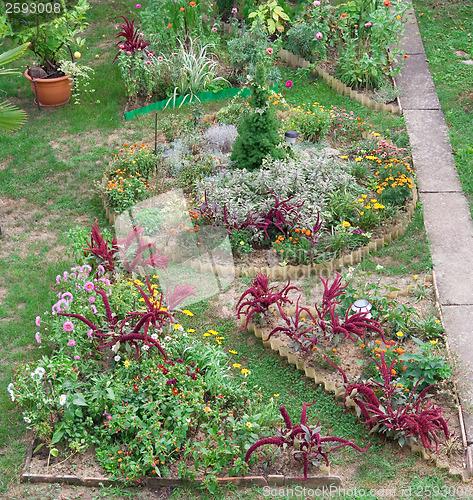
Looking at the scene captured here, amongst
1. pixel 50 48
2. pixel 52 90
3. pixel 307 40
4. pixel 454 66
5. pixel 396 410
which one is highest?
pixel 50 48

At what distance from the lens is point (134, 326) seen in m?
5.79

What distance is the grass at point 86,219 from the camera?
5.09 meters

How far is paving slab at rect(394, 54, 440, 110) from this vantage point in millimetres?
9648

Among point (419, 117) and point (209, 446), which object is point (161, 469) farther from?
point (419, 117)

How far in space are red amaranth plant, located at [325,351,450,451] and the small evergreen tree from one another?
10.1 feet

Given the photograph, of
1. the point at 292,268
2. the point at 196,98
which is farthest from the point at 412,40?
the point at 292,268

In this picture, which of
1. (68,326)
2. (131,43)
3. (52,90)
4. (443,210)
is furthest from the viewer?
(131,43)

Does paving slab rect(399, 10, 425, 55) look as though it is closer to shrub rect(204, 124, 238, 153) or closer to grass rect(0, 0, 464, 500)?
grass rect(0, 0, 464, 500)

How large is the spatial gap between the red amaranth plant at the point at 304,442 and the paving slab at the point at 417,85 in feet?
19.6

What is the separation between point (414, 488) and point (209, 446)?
5.00ft

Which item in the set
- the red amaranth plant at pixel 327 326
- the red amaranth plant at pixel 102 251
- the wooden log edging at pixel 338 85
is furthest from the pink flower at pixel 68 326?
the wooden log edging at pixel 338 85

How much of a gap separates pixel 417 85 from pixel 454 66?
2.81ft

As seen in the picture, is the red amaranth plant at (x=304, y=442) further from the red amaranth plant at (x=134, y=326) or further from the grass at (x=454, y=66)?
the grass at (x=454, y=66)

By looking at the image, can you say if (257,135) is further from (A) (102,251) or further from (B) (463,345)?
(B) (463,345)
